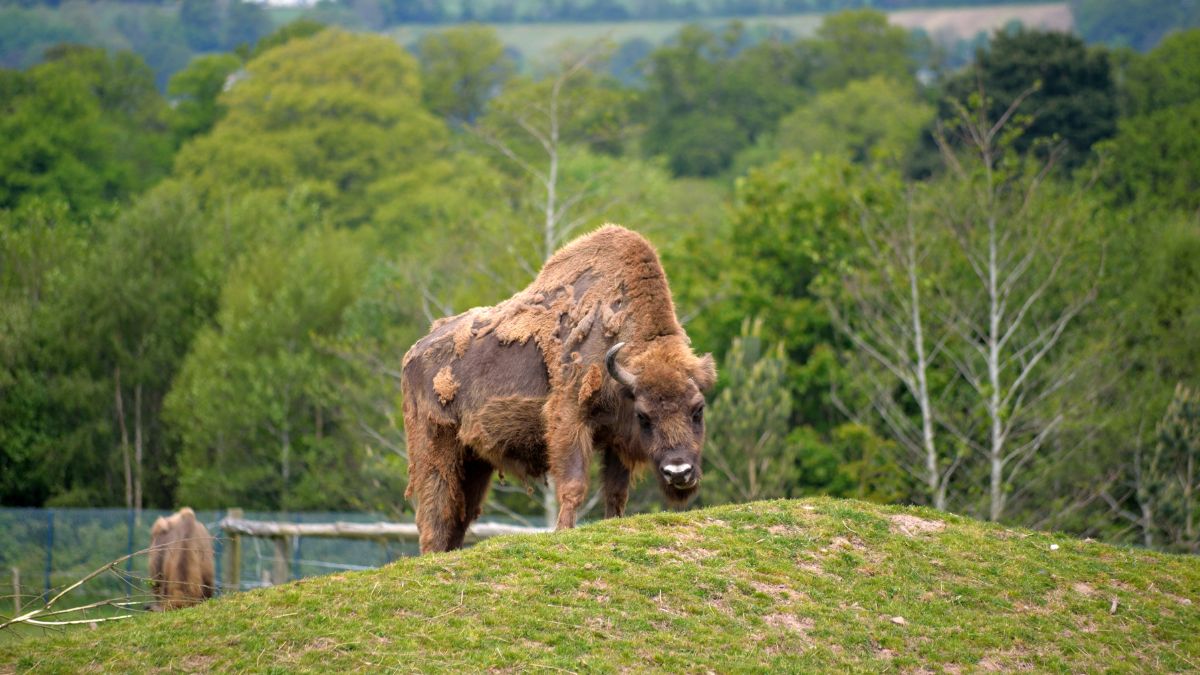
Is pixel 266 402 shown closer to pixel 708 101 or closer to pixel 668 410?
pixel 668 410

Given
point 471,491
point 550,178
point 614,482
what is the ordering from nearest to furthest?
point 614,482, point 471,491, point 550,178

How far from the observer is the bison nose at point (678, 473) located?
456 inches

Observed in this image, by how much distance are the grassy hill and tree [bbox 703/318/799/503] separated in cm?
1671

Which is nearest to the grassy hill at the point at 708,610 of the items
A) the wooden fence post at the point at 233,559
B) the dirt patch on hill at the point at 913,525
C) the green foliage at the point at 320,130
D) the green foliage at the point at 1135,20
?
the dirt patch on hill at the point at 913,525

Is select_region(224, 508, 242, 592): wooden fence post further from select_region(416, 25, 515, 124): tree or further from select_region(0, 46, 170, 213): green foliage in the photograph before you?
select_region(416, 25, 515, 124): tree

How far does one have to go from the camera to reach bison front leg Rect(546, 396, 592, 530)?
1198 cm

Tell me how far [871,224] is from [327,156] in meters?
40.8

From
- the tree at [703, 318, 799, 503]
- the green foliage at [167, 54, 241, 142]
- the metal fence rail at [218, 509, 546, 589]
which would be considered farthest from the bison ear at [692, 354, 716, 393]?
Result: the green foliage at [167, 54, 241, 142]

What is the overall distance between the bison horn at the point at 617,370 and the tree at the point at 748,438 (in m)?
16.5

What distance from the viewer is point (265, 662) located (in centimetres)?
894

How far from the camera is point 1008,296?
30312mm

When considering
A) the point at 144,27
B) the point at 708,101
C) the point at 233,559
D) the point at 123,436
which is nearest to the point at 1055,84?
the point at 123,436

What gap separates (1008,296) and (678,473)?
20.6 m

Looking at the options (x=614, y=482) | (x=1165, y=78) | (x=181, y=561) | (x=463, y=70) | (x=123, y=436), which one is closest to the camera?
(x=614, y=482)
